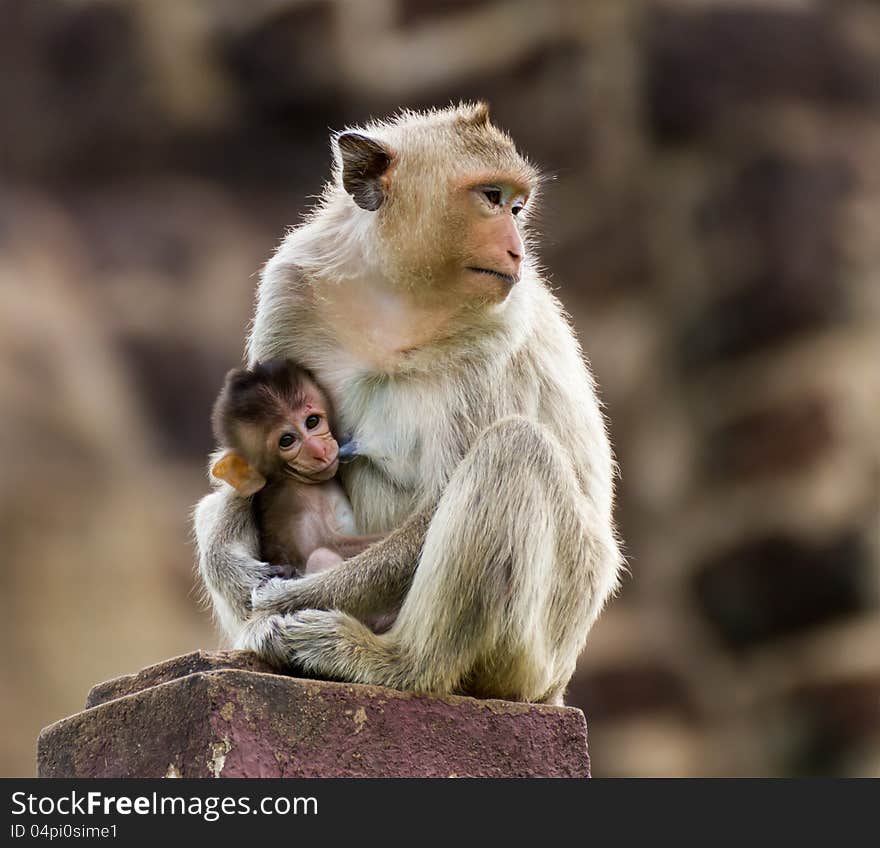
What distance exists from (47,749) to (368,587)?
3.85 ft

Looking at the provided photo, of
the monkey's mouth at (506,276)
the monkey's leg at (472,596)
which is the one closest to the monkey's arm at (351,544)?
the monkey's leg at (472,596)

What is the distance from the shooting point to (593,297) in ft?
34.7

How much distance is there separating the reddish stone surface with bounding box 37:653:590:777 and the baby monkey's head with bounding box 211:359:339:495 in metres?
0.74

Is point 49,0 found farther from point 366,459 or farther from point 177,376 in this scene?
point 366,459

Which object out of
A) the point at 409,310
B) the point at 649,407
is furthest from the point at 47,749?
the point at 649,407

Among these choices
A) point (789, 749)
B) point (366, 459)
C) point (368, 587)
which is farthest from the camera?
point (789, 749)

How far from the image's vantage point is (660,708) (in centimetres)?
1074

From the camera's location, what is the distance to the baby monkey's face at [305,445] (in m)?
5.51

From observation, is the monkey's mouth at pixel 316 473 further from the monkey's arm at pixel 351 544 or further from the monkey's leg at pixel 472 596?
the monkey's leg at pixel 472 596

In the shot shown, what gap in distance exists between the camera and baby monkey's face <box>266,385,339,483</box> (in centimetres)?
551

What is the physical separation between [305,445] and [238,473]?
303 mm

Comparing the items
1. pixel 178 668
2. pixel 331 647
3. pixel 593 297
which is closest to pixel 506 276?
pixel 331 647

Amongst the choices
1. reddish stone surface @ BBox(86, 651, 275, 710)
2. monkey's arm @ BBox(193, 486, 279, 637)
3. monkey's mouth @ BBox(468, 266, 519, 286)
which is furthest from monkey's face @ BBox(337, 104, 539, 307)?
reddish stone surface @ BBox(86, 651, 275, 710)

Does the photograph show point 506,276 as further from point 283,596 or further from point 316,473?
point 283,596
